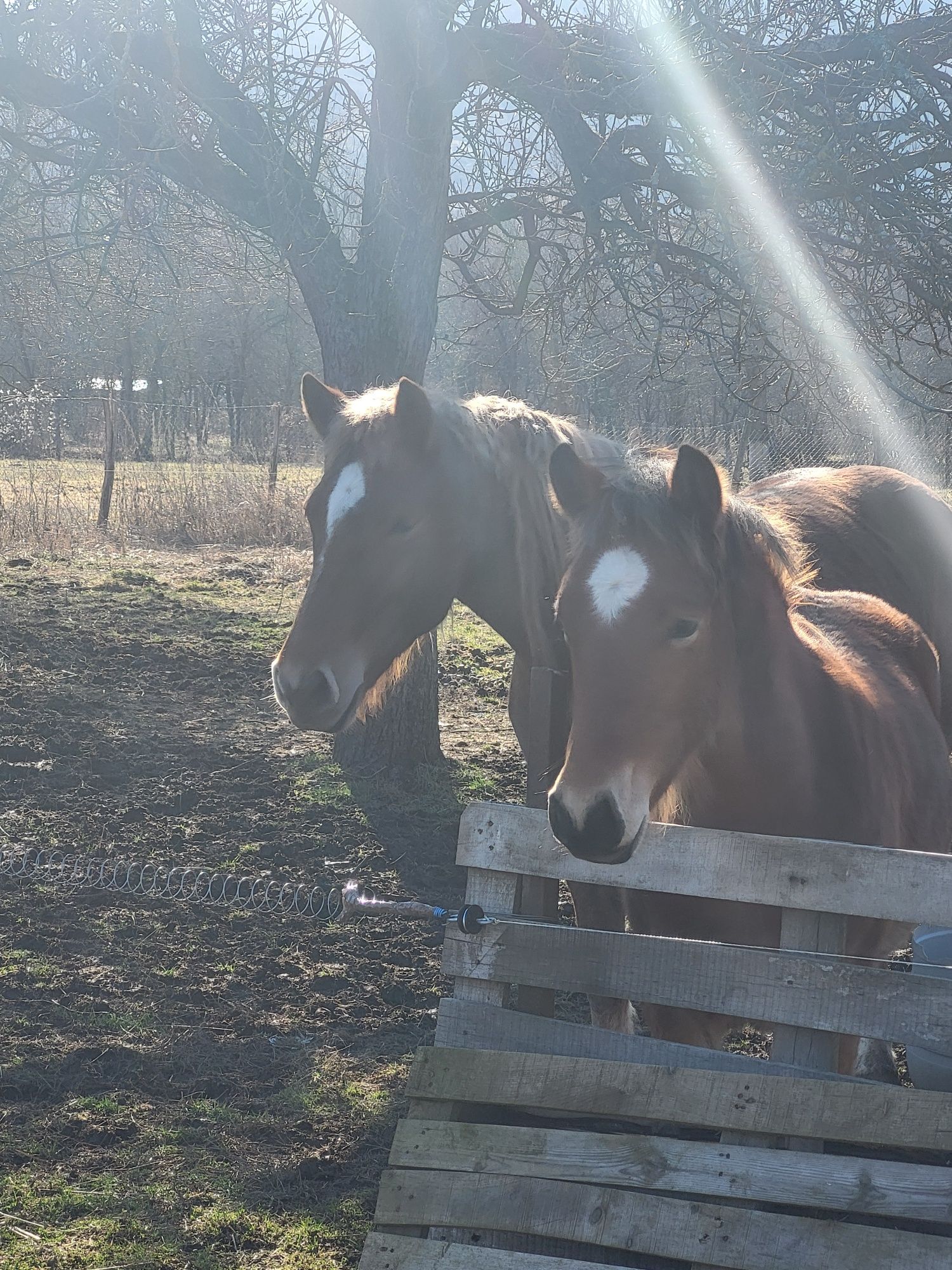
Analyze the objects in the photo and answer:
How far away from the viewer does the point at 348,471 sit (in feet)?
10.8

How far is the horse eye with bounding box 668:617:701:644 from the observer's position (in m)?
2.13

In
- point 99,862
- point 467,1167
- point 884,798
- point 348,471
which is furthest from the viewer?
point 99,862

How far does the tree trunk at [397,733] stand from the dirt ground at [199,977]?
0.16m

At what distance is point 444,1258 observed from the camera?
197 cm

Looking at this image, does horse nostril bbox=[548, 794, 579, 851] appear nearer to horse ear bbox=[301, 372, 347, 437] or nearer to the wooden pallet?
the wooden pallet

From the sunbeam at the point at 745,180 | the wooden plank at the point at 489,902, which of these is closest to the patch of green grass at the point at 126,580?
the sunbeam at the point at 745,180

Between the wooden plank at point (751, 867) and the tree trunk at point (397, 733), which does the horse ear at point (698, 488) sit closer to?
the wooden plank at point (751, 867)

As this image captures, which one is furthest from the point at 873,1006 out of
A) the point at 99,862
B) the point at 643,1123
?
the point at 99,862

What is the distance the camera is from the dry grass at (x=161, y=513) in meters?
11.9

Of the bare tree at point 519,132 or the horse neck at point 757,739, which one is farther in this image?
the bare tree at point 519,132

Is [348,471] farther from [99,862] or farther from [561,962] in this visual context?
[99,862]

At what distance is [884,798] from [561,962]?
42.7 inches

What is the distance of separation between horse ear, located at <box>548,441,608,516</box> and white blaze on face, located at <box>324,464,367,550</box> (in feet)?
3.30

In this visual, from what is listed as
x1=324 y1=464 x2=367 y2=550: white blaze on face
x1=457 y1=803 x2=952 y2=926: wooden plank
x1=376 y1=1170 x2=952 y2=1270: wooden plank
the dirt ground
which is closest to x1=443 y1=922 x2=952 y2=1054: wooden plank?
x1=457 y1=803 x2=952 y2=926: wooden plank
